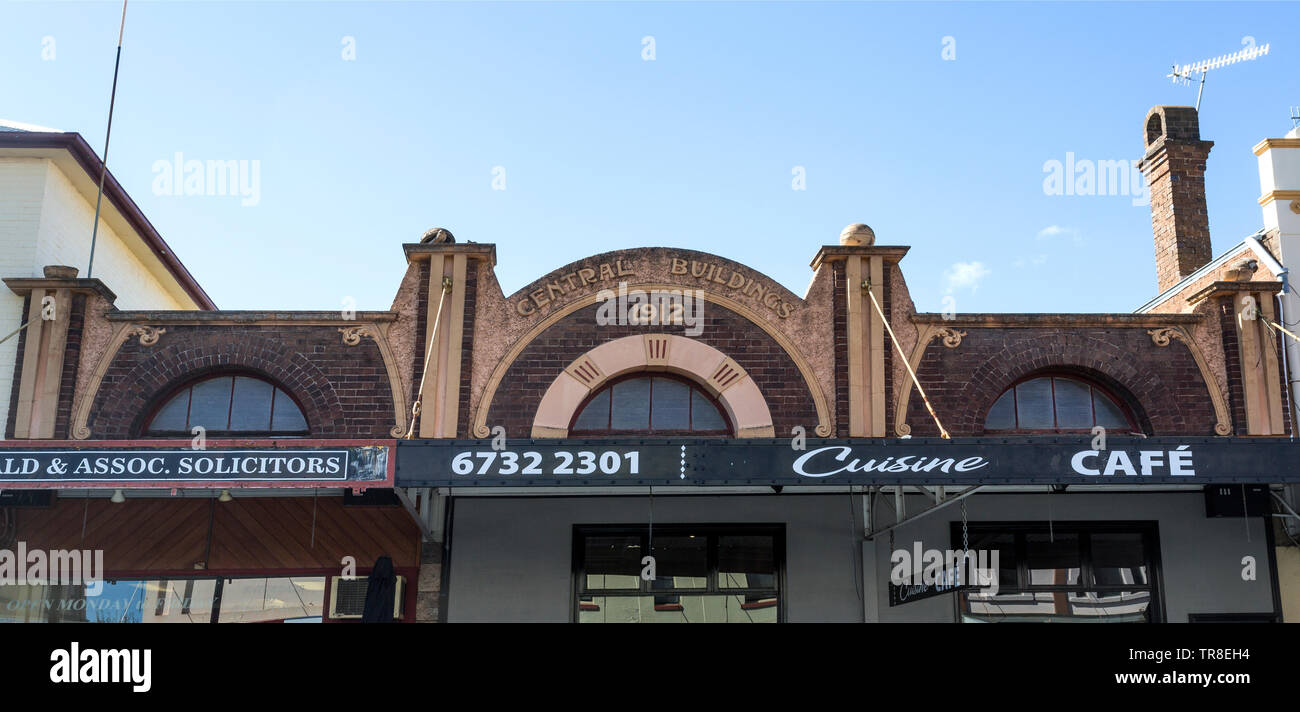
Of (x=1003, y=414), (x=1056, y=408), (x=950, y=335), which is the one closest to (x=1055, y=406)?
(x=1056, y=408)

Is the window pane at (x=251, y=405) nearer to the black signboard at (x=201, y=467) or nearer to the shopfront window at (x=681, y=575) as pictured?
the black signboard at (x=201, y=467)

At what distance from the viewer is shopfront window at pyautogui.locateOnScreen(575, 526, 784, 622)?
13.1m

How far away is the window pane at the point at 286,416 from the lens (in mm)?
13789

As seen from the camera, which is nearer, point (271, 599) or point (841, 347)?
point (271, 599)

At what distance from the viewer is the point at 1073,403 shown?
1396 centimetres

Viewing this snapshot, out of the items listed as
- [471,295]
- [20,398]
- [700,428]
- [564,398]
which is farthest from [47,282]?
[700,428]

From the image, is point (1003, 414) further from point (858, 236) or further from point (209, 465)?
point (209, 465)

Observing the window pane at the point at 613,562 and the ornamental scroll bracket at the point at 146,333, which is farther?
the ornamental scroll bracket at the point at 146,333

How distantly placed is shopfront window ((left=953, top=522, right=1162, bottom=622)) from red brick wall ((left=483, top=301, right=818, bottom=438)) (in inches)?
93.5

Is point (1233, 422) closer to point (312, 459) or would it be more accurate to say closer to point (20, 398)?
point (312, 459)

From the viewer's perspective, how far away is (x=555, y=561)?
13.1 m

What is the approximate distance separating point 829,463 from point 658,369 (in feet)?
11.2

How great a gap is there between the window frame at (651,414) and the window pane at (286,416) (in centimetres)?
316
